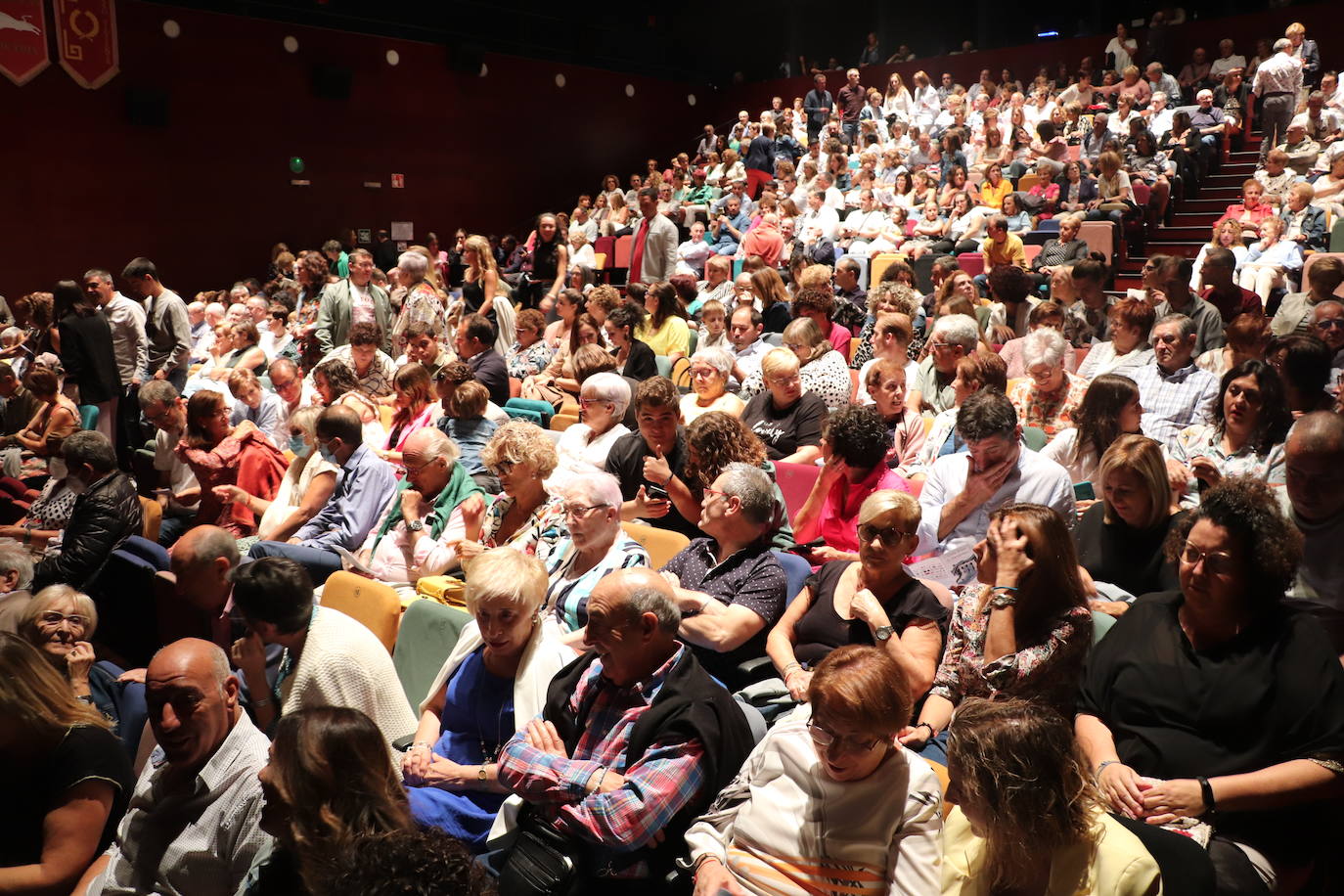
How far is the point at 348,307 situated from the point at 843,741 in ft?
20.4

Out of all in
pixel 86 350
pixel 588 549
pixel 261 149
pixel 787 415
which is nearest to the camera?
pixel 588 549

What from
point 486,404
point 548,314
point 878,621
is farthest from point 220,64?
point 878,621

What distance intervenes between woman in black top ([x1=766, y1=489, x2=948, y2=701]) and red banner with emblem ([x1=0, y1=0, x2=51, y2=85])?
11618 millimetres

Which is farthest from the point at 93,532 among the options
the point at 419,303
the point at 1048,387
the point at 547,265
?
the point at 547,265

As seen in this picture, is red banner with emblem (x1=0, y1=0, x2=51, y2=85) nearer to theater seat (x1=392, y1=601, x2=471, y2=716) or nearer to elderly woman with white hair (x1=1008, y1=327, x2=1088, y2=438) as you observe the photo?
theater seat (x1=392, y1=601, x2=471, y2=716)

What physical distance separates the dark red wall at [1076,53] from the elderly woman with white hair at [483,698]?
12.6m

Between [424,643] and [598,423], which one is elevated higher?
[598,423]

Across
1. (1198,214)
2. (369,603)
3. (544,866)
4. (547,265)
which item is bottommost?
(544,866)

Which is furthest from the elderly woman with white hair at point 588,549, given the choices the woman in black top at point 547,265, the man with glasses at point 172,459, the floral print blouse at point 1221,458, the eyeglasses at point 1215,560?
the woman in black top at point 547,265

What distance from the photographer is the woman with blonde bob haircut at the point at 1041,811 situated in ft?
5.93

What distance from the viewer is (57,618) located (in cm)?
295

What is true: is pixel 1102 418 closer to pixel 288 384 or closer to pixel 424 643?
pixel 424 643

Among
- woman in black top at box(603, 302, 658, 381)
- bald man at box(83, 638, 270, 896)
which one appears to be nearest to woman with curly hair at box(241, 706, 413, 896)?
bald man at box(83, 638, 270, 896)

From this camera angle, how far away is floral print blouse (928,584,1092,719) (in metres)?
2.39
